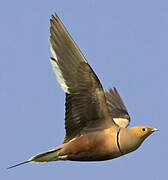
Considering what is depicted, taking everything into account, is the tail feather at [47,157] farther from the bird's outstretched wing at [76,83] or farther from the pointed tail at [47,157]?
the bird's outstretched wing at [76,83]

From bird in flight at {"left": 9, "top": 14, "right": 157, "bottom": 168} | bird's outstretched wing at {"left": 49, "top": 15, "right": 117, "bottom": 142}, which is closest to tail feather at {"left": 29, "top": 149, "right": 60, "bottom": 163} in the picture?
bird in flight at {"left": 9, "top": 14, "right": 157, "bottom": 168}

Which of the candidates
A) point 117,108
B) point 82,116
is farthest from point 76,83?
point 117,108

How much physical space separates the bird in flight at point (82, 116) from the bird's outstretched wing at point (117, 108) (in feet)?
6.41

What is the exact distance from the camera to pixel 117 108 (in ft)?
45.3

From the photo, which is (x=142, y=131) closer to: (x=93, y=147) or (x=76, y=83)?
(x=93, y=147)

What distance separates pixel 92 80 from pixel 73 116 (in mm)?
744

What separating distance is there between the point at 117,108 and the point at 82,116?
322cm

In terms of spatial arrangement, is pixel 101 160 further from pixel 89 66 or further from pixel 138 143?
pixel 89 66

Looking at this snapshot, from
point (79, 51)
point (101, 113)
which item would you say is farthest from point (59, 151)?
point (79, 51)

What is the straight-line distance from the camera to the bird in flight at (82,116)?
10406 mm

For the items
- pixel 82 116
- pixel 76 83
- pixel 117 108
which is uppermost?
pixel 76 83

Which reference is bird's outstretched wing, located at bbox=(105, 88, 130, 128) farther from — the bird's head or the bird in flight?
the bird in flight

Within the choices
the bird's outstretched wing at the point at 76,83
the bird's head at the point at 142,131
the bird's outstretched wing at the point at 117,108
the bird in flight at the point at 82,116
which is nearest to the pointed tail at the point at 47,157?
the bird in flight at the point at 82,116

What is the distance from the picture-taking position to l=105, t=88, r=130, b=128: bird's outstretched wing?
12.9m
